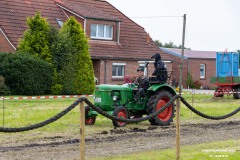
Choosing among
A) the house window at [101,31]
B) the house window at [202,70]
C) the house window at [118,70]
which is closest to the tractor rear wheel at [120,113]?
the house window at [101,31]

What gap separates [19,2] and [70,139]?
25820 mm

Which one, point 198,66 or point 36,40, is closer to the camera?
point 36,40

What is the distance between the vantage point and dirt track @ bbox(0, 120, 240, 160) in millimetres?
11719

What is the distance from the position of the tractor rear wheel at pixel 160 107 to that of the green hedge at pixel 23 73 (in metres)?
14.1

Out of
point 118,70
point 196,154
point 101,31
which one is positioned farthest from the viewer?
point 118,70

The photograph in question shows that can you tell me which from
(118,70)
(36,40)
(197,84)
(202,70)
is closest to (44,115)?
(36,40)

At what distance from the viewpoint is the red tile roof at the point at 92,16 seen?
119 ft

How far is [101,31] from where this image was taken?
4047cm

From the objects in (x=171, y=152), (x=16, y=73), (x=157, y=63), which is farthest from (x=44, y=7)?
(x=171, y=152)

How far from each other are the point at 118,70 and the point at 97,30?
328 centimetres

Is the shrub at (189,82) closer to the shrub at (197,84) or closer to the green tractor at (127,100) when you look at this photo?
the shrub at (197,84)

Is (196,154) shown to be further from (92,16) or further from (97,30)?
(97,30)

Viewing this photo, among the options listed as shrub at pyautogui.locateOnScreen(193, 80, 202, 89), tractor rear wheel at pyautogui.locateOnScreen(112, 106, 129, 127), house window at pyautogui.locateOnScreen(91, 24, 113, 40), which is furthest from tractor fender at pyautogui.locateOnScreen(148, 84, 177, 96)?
shrub at pyautogui.locateOnScreen(193, 80, 202, 89)

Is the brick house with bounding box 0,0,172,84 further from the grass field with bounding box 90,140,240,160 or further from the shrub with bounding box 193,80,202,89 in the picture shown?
the grass field with bounding box 90,140,240,160
